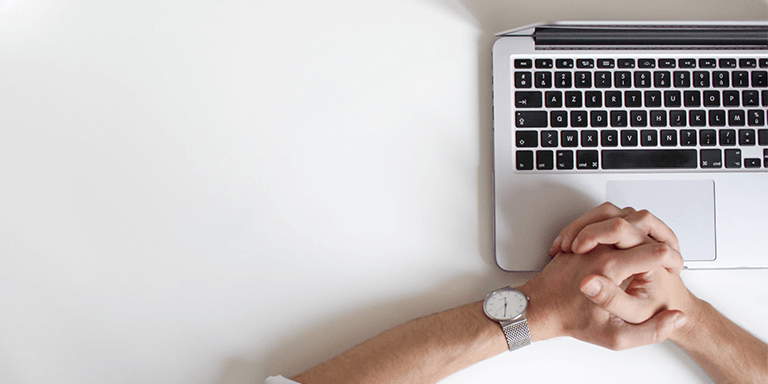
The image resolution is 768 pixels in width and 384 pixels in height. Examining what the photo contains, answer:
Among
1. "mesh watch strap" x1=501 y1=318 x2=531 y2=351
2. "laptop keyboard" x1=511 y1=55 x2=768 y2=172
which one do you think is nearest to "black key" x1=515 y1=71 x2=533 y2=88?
"laptop keyboard" x1=511 y1=55 x2=768 y2=172

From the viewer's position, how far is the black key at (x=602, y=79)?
2.50 ft

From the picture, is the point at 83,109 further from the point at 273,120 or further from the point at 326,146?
the point at 326,146

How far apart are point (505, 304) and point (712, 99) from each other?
0.53 m

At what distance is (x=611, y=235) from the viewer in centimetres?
67

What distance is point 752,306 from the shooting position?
2.61ft

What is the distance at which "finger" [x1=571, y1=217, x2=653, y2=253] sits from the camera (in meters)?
0.67

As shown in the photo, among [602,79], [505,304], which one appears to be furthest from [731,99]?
[505,304]

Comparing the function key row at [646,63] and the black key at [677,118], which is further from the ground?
the function key row at [646,63]

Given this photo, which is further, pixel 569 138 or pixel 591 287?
pixel 569 138

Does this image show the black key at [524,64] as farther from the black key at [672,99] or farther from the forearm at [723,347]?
the forearm at [723,347]

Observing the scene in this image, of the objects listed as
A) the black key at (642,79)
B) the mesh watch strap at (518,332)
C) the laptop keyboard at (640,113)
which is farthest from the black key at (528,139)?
the mesh watch strap at (518,332)

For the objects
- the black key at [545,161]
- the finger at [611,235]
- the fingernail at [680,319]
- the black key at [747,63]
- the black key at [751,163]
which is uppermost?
the black key at [747,63]

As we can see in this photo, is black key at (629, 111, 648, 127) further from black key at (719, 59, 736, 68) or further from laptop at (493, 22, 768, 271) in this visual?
black key at (719, 59, 736, 68)

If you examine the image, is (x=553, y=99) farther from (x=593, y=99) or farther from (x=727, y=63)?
(x=727, y=63)
